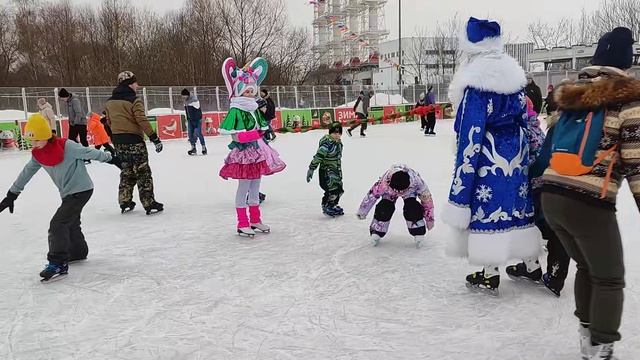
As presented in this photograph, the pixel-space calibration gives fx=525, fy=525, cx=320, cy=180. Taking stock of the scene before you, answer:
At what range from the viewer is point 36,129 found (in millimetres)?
3945

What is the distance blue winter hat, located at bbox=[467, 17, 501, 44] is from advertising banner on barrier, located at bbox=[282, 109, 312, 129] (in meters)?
18.8

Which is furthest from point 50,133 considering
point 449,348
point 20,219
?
point 449,348

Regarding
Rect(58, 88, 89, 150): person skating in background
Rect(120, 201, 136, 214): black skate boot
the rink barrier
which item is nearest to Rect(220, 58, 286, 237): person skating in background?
Rect(120, 201, 136, 214): black skate boot

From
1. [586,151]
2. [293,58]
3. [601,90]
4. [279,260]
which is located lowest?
[279,260]

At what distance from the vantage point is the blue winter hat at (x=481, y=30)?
317 cm

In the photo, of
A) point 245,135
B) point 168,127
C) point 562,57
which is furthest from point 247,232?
point 562,57

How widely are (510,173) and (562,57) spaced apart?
40.1 meters

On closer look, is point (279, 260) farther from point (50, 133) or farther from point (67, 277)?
point (50, 133)

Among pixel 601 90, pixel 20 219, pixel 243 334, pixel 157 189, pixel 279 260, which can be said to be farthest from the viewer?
pixel 157 189

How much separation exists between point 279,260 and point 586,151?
2783 mm

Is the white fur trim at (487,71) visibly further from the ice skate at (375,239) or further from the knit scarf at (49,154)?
the knit scarf at (49,154)

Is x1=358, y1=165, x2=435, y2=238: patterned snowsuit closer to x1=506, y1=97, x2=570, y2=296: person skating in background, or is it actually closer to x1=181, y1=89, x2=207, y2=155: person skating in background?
x1=506, y1=97, x2=570, y2=296: person skating in background

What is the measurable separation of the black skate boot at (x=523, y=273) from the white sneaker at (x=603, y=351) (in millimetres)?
1155

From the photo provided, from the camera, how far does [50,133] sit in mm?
4066
